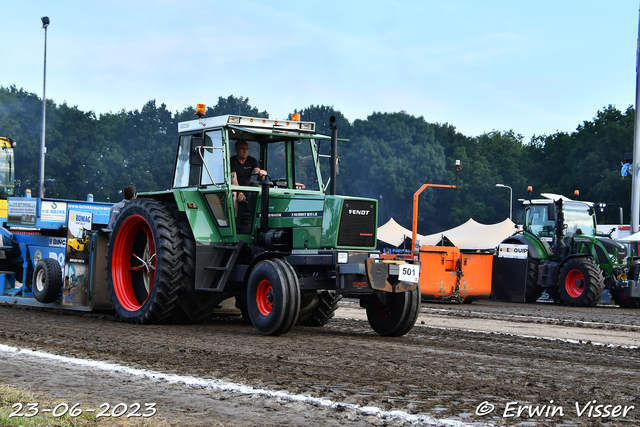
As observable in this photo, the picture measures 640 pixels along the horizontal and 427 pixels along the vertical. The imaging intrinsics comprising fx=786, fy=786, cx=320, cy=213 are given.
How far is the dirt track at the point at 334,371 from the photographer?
4.55 metres

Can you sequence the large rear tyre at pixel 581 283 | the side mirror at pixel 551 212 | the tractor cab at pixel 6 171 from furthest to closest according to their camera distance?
1. the tractor cab at pixel 6 171
2. the side mirror at pixel 551 212
3. the large rear tyre at pixel 581 283

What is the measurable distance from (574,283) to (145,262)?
1233 cm

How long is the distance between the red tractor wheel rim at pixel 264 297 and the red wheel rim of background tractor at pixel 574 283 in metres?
12.2

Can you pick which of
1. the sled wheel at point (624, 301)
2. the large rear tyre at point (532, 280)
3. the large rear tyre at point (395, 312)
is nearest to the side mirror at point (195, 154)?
the large rear tyre at point (395, 312)

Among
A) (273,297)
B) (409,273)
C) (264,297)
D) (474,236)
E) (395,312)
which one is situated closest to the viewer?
(273,297)

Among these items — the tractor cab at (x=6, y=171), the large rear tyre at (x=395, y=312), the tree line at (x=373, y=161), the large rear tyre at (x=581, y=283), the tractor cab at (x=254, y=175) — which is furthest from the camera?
the tree line at (x=373, y=161)

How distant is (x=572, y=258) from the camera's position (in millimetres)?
19312

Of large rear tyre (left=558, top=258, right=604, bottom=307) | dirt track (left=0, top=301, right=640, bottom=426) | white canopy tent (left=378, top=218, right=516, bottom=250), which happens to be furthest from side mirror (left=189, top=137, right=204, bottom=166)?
white canopy tent (left=378, top=218, right=516, bottom=250)

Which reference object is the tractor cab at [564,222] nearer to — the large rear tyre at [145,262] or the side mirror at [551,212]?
the side mirror at [551,212]

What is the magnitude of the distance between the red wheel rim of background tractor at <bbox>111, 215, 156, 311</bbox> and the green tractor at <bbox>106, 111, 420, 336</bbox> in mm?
14

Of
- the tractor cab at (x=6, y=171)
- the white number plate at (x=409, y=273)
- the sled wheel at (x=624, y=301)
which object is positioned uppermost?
the tractor cab at (x=6, y=171)

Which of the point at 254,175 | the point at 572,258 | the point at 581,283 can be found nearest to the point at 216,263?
the point at 254,175

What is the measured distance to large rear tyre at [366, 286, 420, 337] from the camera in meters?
8.97

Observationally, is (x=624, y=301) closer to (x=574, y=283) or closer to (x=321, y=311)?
(x=574, y=283)
